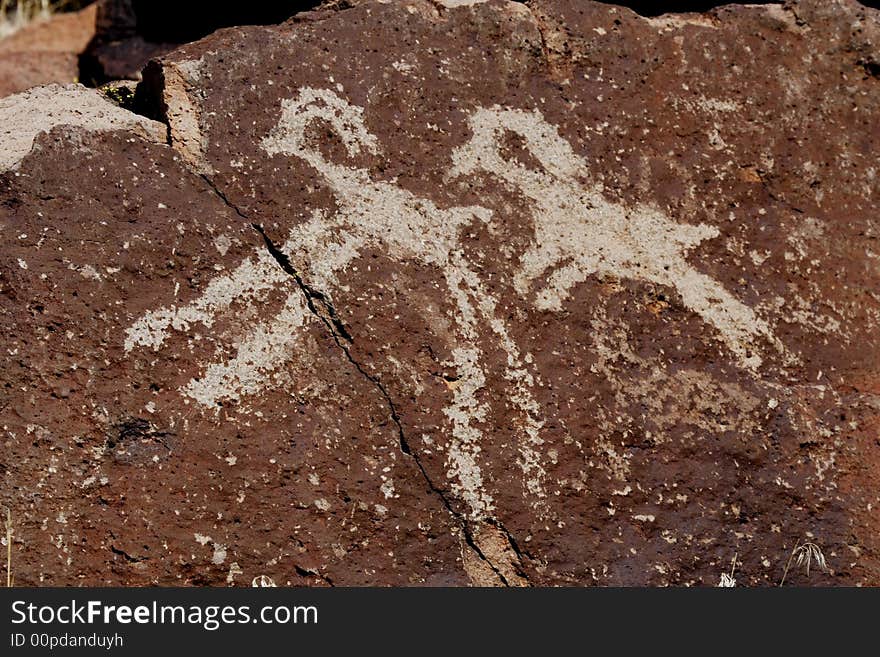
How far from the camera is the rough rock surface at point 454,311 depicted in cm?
178

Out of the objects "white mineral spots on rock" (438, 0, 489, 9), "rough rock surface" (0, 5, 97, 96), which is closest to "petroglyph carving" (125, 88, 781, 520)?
"white mineral spots on rock" (438, 0, 489, 9)

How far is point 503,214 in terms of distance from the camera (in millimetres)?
2049

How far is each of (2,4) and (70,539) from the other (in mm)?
3156

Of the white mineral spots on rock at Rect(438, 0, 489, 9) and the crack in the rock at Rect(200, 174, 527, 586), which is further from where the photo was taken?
the white mineral spots on rock at Rect(438, 0, 489, 9)

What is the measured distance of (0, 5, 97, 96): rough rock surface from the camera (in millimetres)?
3504

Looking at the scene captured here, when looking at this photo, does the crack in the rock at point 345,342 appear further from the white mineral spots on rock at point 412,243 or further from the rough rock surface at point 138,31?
the rough rock surface at point 138,31

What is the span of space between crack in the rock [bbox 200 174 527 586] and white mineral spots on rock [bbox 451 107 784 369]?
0.33 metres

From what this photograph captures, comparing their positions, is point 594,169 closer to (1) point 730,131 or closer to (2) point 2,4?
(1) point 730,131

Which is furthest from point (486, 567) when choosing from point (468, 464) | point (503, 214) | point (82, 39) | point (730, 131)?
point (82, 39)

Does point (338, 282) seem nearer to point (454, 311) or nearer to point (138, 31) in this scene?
point (454, 311)

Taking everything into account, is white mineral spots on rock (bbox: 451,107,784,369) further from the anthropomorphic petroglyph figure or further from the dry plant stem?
the dry plant stem

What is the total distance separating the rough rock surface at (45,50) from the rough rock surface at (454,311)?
1.64 meters

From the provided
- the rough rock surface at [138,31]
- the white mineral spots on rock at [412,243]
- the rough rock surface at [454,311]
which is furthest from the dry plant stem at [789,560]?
the rough rock surface at [138,31]

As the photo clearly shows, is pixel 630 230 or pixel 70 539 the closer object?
pixel 70 539
